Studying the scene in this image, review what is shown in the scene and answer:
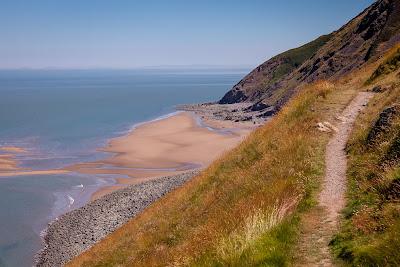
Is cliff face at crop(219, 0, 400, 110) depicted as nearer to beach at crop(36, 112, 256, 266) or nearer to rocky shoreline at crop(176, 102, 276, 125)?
rocky shoreline at crop(176, 102, 276, 125)

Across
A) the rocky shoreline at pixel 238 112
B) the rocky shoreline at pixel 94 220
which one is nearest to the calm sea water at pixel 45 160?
the rocky shoreline at pixel 94 220

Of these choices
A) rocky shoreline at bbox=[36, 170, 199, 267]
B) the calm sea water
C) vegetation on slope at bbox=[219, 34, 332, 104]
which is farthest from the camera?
vegetation on slope at bbox=[219, 34, 332, 104]

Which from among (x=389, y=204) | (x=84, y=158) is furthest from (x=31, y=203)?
(x=389, y=204)

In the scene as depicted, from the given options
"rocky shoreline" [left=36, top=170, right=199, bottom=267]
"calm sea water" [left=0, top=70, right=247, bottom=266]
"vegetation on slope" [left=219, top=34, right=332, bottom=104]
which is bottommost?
"calm sea water" [left=0, top=70, right=247, bottom=266]

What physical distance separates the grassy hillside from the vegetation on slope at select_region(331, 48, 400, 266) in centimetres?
97

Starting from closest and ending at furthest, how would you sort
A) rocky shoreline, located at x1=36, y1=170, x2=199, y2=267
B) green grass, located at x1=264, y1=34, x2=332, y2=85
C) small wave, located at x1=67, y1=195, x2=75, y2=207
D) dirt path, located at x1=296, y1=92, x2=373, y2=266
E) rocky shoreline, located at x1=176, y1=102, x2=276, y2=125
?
1. dirt path, located at x1=296, y1=92, x2=373, y2=266
2. rocky shoreline, located at x1=36, y1=170, x2=199, y2=267
3. small wave, located at x1=67, y1=195, x2=75, y2=207
4. rocky shoreline, located at x1=176, y1=102, x2=276, y2=125
5. green grass, located at x1=264, y1=34, x2=332, y2=85

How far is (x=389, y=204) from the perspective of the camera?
7645mm

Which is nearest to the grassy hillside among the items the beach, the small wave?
the beach

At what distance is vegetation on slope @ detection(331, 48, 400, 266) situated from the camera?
20.9 ft

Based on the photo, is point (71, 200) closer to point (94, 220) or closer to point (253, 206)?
point (94, 220)

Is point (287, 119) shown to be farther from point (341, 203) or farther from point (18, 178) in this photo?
point (18, 178)

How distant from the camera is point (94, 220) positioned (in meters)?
42.5

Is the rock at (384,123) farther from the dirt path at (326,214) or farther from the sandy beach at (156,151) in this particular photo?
the sandy beach at (156,151)

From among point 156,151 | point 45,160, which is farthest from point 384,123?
point 45,160
